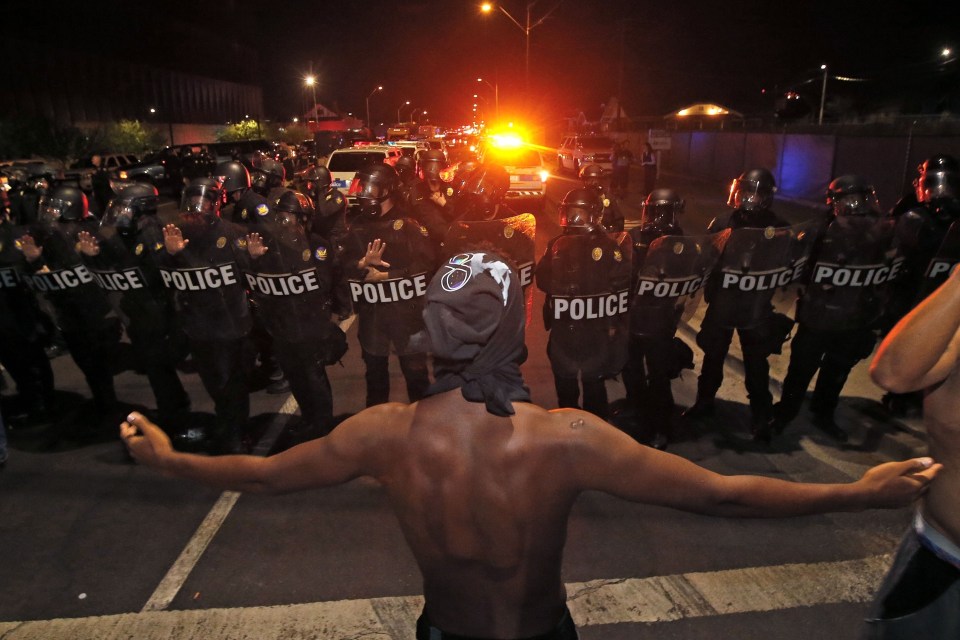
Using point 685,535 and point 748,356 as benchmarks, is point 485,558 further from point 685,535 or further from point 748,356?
point 748,356

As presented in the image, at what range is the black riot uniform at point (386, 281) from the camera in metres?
4.93

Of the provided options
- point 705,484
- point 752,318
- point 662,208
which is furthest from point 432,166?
point 705,484

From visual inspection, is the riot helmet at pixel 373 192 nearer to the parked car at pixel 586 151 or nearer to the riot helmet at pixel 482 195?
Result: the riot helmet at pixel 482 195

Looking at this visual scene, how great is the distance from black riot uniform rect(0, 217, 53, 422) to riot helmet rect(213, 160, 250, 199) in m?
2.09

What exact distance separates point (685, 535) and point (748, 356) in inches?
66.3

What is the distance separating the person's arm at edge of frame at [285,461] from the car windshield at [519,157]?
728 inches

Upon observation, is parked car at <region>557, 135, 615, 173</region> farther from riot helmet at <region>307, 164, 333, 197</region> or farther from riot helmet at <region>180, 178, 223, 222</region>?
riot helmet at <region>180, 178, 223, 222</region>

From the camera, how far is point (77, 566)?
4.07 metres

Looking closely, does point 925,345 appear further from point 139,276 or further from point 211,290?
point 139,276

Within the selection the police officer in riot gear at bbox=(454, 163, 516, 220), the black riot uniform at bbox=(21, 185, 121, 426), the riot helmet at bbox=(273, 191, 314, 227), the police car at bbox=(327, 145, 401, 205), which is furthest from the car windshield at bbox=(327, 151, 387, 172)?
the black riot uniform at bbox=(21, 185, 121, 426)

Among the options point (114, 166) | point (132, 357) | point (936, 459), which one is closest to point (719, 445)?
point (936, 459)

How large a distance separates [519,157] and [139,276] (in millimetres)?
17225

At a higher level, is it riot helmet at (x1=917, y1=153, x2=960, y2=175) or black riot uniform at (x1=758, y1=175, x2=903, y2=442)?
riot helmet at (x1=917, y1=153, x2=960, y2=175)

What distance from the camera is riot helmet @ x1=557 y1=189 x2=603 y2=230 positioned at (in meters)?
4.68
